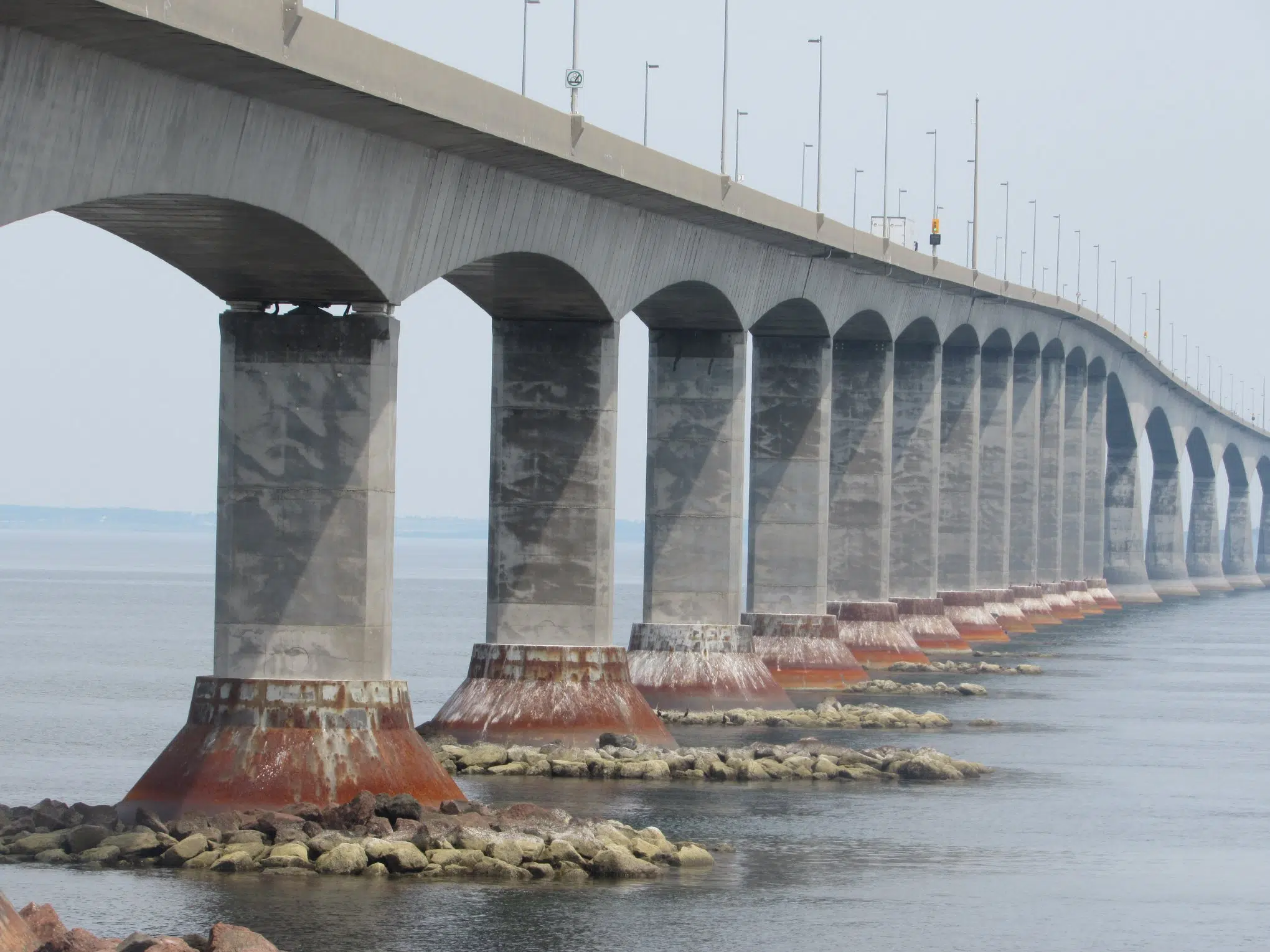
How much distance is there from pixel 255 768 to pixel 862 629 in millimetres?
36422

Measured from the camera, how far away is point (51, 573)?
189 metres

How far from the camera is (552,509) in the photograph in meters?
41.8

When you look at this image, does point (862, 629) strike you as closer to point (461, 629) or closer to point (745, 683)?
point (745, 683)

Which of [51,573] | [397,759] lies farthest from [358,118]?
[51,573]

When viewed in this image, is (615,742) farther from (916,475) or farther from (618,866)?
(916,475)

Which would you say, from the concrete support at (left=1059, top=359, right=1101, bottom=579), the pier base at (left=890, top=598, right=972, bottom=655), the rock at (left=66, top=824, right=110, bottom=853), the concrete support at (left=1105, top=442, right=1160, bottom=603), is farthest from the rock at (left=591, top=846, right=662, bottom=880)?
the concrete support at (left=1105, top=442, right=1160, bottom=603)

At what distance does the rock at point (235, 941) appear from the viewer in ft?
72.1

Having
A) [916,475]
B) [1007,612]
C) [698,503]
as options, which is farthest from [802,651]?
[1007,612]

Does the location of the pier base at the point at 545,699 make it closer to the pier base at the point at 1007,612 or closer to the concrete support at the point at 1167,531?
the pier base at the point at 1007,612

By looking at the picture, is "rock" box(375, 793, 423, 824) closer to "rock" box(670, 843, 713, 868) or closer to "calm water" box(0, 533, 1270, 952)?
"calm water" box(0, 533, 1270, 952)

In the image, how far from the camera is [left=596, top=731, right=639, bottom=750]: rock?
4009cm

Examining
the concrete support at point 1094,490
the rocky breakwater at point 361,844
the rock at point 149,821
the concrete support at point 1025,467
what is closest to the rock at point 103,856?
the rocky breakwater at point 361,844

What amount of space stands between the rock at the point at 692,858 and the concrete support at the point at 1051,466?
75.3 metres

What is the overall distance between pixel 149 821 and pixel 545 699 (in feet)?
38.3
